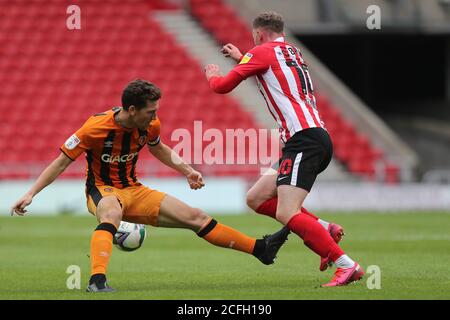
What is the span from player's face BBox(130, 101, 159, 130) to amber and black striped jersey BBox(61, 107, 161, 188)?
231 millimetres

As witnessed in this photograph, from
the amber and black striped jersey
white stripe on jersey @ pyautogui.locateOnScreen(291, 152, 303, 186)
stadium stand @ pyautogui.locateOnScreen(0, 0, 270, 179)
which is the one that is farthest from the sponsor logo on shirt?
stadium stand @ pyautogui.locateOnScreen(0, 0, 270, 179)

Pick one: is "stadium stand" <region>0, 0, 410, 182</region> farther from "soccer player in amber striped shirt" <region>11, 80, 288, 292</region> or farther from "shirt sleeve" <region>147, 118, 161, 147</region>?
"soccer player in amber striped shirt" <region>11, 80, 288, 292</region>

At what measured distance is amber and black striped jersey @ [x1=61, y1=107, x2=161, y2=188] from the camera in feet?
26.7

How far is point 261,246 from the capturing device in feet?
27.6

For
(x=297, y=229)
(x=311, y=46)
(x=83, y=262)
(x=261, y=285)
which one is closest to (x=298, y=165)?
(x=297, y=229)

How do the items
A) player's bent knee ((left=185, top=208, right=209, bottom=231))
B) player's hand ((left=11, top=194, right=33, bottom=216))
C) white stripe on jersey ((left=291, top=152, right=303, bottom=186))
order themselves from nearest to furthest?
1. player's hand ((left=11, top=194, right=33, bottom=216))
2. white stripe on jersey ((left=291, top=152, right=303, bottom=186))
3. player's bent knee ((left=185, top=208, right=209, bottom=231))

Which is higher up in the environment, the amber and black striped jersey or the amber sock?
the amber and black striped jersey

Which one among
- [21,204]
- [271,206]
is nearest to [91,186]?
[21,204]

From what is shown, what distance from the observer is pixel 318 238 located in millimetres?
7867

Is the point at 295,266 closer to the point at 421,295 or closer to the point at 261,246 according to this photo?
the point at 261,246

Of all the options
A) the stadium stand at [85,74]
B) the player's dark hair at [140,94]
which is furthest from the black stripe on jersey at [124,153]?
the stadium stand at [85,74]

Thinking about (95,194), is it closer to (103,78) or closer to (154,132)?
(154,132)

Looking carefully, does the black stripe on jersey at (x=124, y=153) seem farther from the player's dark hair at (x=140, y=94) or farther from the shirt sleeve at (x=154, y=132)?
the player's dark hair at (x=140, y=94)

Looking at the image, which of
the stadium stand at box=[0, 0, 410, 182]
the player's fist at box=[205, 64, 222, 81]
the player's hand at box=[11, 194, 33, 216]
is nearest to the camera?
the player's hand at box=[11, 194, 33, 216]
